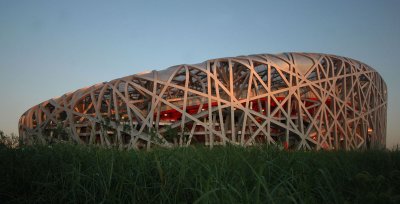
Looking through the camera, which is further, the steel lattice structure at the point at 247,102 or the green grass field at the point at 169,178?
the steel lattice structure at the point at 247,102

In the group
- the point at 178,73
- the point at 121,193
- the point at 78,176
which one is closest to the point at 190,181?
the point at 121,193

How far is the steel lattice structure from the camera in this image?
66.9 feet

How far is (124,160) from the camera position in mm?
4602

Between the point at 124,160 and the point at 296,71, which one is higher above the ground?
the point at 296,71

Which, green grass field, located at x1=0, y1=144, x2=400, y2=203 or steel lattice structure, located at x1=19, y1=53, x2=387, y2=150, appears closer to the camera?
green grass field, located at x1=0, y1=144, x2=400, y2=203

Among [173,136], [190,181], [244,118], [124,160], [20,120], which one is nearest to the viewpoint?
[190,181]

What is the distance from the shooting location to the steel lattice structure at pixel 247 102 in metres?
20.4

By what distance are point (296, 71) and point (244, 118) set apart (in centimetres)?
535

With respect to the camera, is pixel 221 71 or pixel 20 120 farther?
pixel 20 120

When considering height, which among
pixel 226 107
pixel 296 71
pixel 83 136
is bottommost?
pixel 83 136

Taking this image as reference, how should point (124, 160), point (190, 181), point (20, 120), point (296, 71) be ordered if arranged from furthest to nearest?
point (20, 120)
point (296, 71)
point (124, 160)
point (190, 181)

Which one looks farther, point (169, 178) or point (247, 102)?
point (247, 102)

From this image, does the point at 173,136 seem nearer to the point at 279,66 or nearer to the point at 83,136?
the point at 279,66

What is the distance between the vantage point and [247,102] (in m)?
20.4
